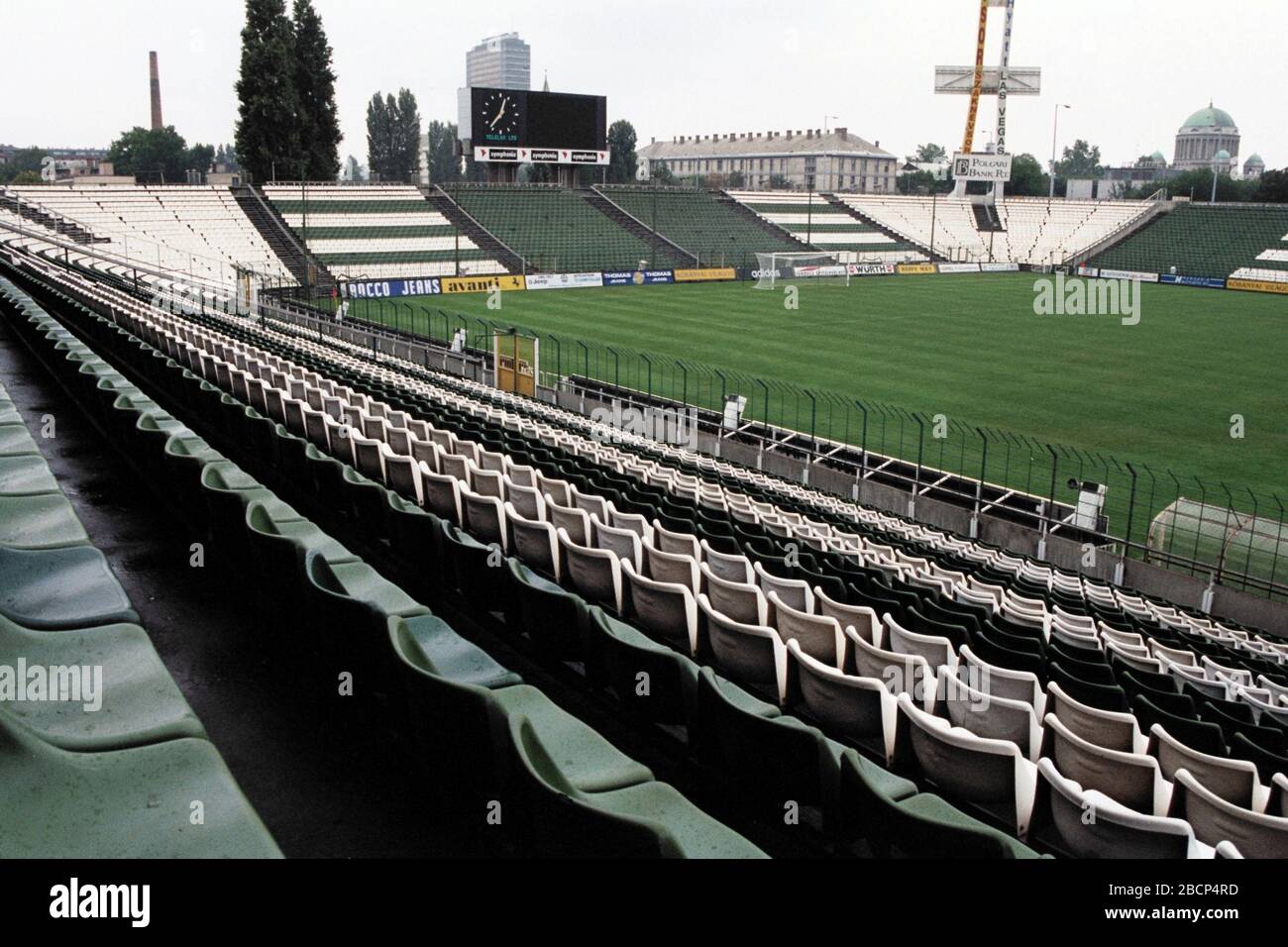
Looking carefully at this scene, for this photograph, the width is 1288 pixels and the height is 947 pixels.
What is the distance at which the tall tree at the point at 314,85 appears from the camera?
80.3 meters

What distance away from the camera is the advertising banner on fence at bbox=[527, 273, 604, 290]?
62.5m

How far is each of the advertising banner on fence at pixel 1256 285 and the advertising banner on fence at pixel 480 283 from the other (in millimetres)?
49259

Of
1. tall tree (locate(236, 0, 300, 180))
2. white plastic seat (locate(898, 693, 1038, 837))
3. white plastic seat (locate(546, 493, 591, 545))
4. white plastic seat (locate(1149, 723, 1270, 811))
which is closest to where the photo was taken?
white plastic seat (locate(898, 693, 1038, 837))

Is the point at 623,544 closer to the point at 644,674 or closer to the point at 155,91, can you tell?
the point at 644,674

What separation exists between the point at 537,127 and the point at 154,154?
7056cm

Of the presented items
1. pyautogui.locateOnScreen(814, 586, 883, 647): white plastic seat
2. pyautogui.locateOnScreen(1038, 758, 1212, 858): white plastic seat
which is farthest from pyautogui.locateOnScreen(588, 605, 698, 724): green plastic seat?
pyautogui.locateOnScreen(814, 586, 883, 647): white plastic seat

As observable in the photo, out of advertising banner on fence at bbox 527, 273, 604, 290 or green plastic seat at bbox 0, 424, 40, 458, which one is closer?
green plastic seat at bbox 0, 424, 40, 458

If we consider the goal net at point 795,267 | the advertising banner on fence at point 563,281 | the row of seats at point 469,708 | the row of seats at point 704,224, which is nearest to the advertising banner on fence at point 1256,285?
the goal net at point 795,267

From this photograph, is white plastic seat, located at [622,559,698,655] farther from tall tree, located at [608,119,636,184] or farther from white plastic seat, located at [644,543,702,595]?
tall tree, located at [608,119,636,184]

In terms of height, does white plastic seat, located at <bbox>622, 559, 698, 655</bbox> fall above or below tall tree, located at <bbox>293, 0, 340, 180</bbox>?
below

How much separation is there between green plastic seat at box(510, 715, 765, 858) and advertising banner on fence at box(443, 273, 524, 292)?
186ft

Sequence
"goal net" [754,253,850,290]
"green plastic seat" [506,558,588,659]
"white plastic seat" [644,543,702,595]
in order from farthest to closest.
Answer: "goal net" [754,253,850,290] < "white plastic seat" [644,543,702,595] < "green plastic seat" [506,558,588,659]

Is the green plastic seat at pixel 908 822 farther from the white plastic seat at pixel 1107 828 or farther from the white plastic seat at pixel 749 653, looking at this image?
the white plastic seat at pixel 749 653

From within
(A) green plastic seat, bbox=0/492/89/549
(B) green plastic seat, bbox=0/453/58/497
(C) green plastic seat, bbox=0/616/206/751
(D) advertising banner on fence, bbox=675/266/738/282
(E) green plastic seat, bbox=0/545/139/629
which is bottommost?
(C) green plastic seat, bbox=0/616/206/751
